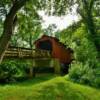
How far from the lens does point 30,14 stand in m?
14.9

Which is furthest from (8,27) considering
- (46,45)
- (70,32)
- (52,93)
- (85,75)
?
(46,45)

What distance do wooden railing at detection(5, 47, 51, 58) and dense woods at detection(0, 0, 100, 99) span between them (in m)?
1.13

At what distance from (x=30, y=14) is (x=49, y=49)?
26.0 m

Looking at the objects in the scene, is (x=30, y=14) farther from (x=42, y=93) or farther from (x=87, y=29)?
(x=87, y=29)

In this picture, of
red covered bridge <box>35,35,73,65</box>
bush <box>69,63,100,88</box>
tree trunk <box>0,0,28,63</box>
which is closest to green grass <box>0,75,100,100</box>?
bush <box>69,63,100,88</box>

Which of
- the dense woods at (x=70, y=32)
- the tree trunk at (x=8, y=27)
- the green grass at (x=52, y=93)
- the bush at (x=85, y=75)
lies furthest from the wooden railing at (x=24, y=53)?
the tree trunk at (x=8, y=27)

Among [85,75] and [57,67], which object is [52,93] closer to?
[85,75]

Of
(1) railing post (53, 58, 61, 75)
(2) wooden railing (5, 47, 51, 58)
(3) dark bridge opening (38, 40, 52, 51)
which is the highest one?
(3) dark bridge opening (38, 40, 52, 51)

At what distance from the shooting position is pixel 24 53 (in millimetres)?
29500

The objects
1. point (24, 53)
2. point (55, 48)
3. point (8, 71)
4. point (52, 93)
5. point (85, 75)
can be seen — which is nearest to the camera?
point (52, 93)

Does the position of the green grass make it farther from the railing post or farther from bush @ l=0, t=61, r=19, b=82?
the railing post

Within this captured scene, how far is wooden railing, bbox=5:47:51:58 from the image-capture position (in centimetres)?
2673

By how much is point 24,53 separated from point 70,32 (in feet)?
21.8

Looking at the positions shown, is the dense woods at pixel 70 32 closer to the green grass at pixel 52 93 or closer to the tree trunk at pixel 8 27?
the tree trunk at pixel 8 27
